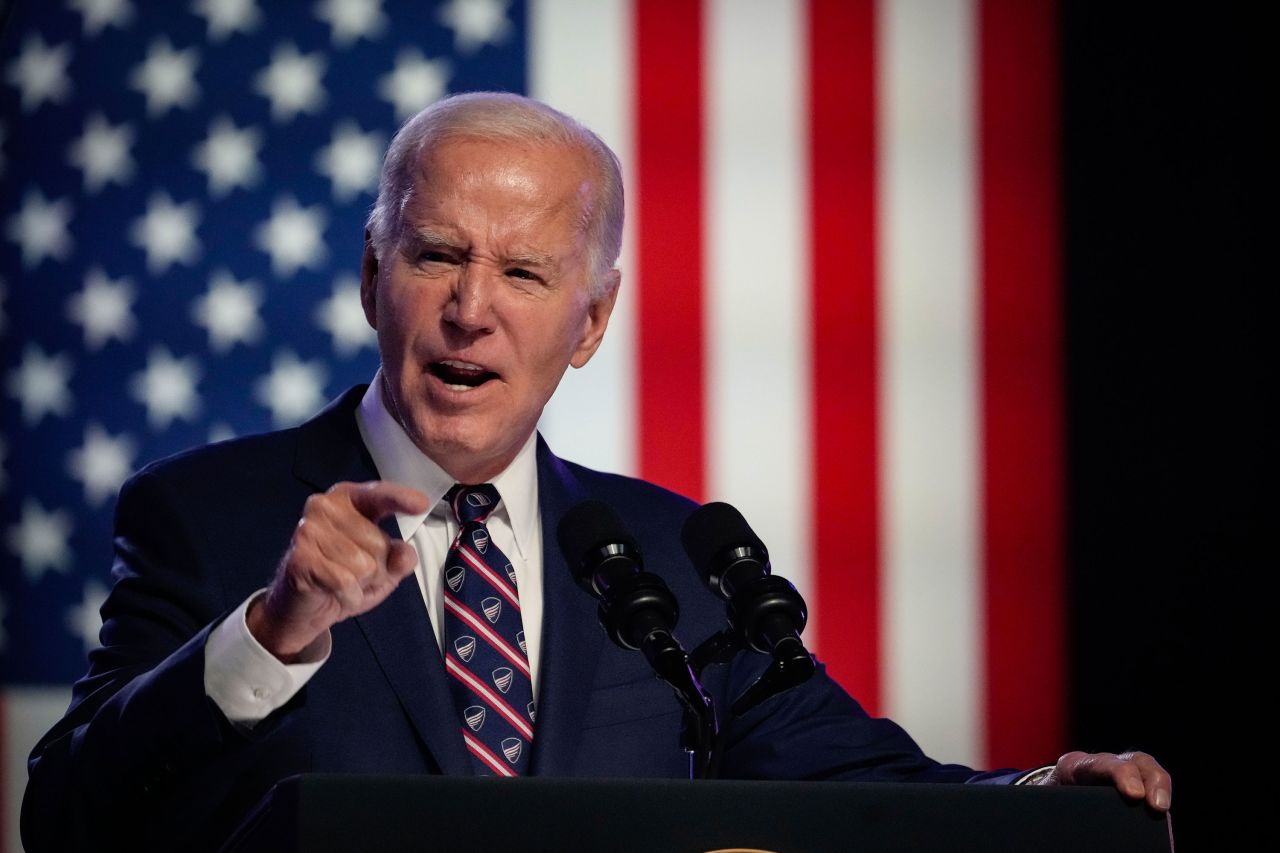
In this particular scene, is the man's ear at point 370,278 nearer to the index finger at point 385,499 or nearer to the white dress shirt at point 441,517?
the white dress shirt at point 441,517

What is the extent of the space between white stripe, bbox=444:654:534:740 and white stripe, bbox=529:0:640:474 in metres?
1.07

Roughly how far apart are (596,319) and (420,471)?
0.36 metres

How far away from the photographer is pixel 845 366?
280 centimetres

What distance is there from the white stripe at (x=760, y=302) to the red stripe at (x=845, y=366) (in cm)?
3

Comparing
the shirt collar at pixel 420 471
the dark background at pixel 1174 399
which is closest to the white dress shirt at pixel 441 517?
the shirt collar at pixel 420 471

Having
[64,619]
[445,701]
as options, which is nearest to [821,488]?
[445,701]

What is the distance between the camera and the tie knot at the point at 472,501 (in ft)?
5.90

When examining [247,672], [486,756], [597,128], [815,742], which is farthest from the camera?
[597,128]

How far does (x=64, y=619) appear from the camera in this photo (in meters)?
2.73

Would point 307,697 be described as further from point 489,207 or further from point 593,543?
point 489,207

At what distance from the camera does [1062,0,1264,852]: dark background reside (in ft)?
8.85

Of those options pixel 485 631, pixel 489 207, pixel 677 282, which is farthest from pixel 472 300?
pixel 677 282

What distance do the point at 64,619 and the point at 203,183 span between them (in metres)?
0.89

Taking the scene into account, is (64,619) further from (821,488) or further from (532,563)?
(821,488)
